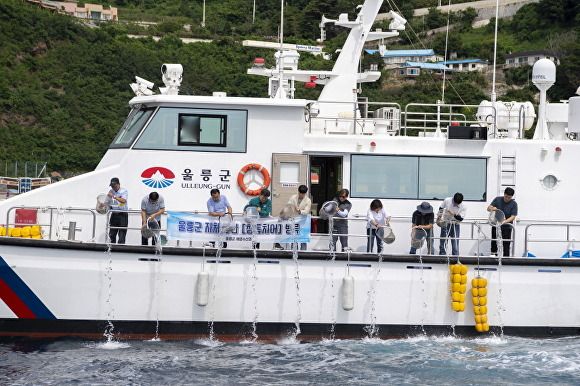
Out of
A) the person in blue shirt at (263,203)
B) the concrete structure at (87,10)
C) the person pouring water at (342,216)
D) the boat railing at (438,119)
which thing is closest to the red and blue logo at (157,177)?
the person in blue shirt at (263,203)

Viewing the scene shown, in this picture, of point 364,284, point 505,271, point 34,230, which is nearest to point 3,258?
point 34,230

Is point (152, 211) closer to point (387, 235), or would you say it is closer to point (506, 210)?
point (387, 235)

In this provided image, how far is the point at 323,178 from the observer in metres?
14.9

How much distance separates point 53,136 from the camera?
160 feet

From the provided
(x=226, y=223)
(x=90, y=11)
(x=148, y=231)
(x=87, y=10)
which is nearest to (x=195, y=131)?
(x=226, y=223)

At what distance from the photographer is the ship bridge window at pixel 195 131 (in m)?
13.6

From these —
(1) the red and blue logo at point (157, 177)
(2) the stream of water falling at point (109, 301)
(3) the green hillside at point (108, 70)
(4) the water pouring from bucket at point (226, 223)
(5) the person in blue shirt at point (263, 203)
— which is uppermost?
(3) the green hillside at point (108, 70)

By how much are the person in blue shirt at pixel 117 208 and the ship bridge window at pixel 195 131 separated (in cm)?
91

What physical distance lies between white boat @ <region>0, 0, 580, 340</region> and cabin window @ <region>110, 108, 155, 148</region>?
0.04 m

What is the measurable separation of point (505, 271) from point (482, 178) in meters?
1.77

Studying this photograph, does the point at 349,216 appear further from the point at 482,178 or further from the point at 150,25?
the point at 150,25

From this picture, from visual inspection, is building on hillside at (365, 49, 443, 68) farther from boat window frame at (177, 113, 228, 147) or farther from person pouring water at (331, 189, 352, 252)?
person pouring water at (331, 189, 352, 252)

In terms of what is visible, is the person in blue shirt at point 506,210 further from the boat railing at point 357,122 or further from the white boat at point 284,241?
the boat railing at point 357,122

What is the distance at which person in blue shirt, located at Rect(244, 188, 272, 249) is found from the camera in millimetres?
13031
